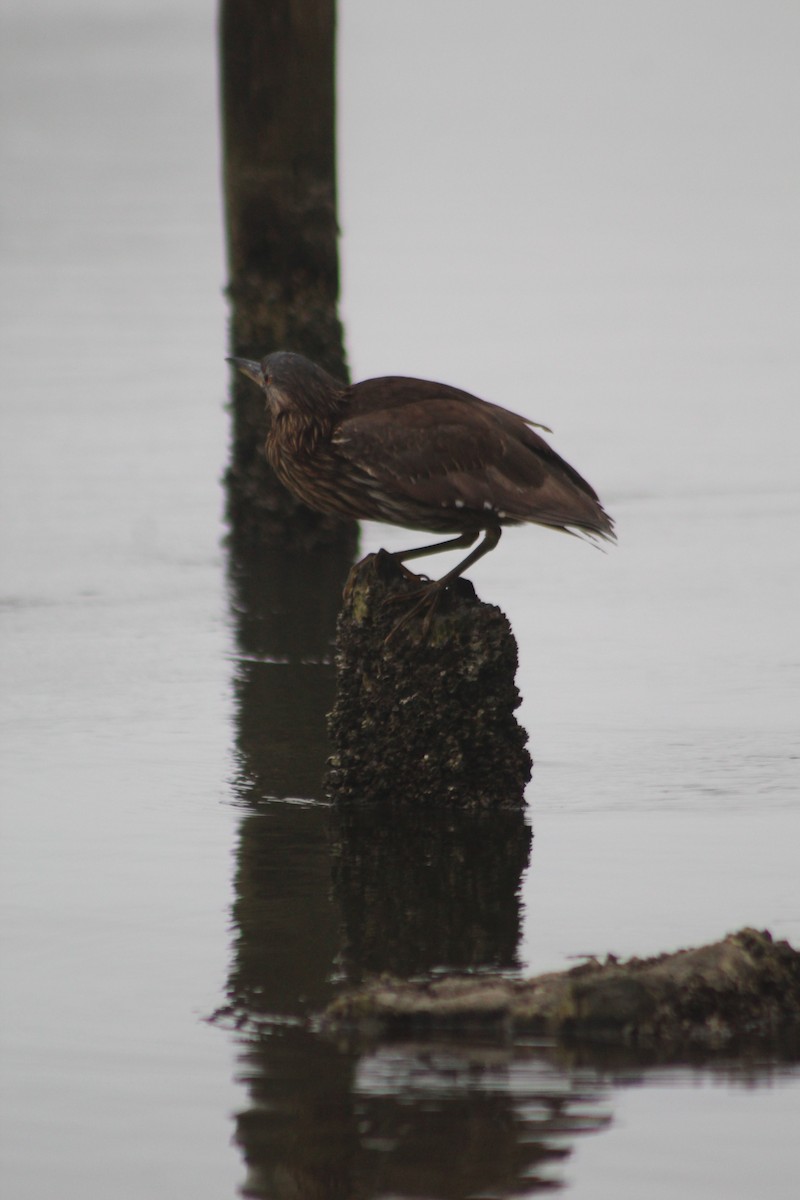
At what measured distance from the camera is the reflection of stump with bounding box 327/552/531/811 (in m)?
6.75

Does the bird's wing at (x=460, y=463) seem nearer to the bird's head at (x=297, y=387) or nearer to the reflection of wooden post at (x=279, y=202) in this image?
the bird's head at (x=297, y=387)

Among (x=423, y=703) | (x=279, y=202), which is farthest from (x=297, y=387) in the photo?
(x=279, y=202)

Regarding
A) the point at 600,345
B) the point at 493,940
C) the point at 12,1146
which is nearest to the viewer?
the point at 12,1146

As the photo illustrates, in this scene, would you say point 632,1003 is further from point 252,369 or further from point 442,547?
point 252,369

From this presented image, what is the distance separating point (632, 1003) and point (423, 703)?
2.30m

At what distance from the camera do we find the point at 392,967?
5332mm

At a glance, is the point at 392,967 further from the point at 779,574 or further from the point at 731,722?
the point at 779,574

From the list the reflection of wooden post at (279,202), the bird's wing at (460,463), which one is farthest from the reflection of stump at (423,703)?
the reflection of wooden post at (279,202)

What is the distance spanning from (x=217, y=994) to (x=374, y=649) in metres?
1.98

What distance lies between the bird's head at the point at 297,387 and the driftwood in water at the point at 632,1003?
252 centimetres

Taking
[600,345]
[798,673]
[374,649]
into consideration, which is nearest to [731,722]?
[798,673]

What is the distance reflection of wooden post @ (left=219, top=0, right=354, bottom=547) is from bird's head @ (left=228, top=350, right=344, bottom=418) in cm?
529

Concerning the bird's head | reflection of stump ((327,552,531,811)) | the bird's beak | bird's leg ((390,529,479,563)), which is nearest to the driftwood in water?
reflection of stump ((327,552,531,811))

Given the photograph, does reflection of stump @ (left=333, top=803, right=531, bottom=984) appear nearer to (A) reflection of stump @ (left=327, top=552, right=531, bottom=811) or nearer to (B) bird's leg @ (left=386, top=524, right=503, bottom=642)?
(A) reflection of stump @ (left=327, top=552, right=531, bottom=811)
